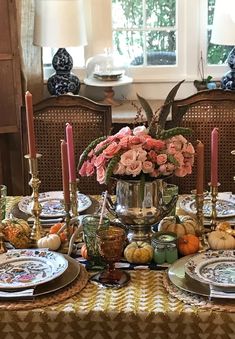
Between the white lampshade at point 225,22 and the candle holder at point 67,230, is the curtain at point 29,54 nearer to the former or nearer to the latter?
the white lampshade at point 225,22

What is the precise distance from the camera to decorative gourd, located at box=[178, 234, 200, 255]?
1728 millimetres

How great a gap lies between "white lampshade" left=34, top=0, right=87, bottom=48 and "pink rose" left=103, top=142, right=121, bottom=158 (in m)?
1.67

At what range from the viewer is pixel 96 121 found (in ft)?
8.46

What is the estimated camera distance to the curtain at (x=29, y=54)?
321cm

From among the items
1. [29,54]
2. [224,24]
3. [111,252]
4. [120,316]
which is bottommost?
[120,316]

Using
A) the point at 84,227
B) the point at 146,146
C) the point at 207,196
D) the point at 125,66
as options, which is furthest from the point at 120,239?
the point at 125,66

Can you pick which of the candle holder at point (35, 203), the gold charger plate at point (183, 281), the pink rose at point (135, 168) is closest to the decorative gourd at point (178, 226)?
the gold charger plate at point (183, 281)

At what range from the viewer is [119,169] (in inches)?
66.1

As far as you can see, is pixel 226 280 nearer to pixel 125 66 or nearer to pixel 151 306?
pixel 151 306

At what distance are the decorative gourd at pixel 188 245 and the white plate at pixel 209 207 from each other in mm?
271

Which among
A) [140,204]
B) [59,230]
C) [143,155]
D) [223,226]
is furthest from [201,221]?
[59,230]

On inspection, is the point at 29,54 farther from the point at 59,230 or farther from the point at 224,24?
the point at 59,230

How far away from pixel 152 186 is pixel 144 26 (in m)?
2.02

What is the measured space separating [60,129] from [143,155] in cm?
99
